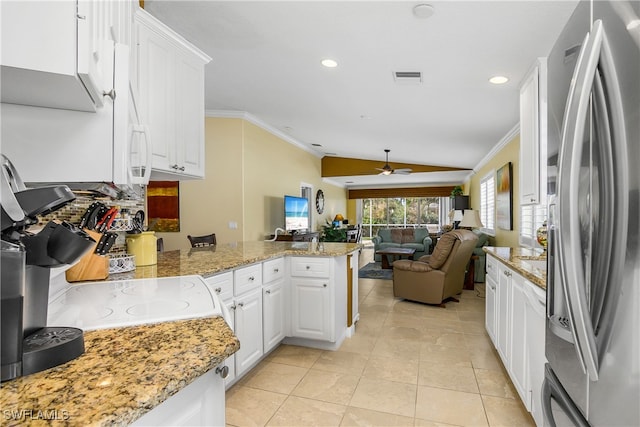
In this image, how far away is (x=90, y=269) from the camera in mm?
1675

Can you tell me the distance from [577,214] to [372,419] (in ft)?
5.71

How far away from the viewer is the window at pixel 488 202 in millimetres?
6512

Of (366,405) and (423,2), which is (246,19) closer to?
(423,2)

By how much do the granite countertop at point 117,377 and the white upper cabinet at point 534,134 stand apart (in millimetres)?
1961

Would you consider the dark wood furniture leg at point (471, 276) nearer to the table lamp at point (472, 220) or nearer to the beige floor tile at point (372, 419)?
the table lamp at point (472, 220)

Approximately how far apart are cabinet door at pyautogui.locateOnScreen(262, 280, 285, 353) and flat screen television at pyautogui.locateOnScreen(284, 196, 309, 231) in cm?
341

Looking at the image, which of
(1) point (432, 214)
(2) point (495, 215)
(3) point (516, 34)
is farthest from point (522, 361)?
(1) point (432, 214)

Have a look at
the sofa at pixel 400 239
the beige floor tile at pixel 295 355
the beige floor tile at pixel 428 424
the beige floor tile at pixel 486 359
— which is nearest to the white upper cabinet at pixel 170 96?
the beige floor tile at pixel 295 355

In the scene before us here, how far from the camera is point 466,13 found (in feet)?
6.86

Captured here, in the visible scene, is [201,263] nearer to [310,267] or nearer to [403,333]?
[310,267]

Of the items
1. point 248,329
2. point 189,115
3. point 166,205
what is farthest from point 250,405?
point 166,205

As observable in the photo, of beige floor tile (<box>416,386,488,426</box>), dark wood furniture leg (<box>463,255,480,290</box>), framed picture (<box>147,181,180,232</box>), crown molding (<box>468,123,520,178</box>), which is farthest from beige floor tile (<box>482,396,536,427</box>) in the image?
framed picture (<box>147,181,180,232</box>)

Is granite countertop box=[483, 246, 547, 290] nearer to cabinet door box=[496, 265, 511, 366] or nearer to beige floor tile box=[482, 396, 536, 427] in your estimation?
cabinet door box=[496, 265, 511, 366]

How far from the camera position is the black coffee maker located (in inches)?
22.9
